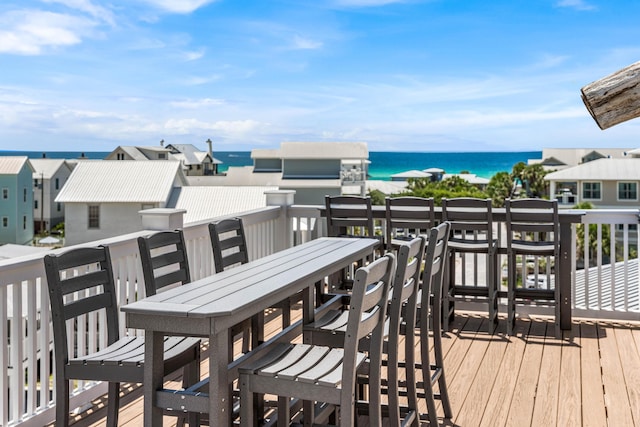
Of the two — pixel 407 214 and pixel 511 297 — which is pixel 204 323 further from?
pixel 511 297

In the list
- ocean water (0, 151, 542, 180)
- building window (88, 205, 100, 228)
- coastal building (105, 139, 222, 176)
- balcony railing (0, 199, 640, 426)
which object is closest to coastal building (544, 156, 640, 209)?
building window (88, 205, 100, 228)

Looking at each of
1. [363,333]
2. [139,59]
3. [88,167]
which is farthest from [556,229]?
[139,59]

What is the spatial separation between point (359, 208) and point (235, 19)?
140 ft

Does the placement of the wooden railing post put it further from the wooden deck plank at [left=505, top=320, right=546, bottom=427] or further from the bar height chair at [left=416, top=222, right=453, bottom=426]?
the bar height chair at [left=416, top=222, right=453, bottom=426]

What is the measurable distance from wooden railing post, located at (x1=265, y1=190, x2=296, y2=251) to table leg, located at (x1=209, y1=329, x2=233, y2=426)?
4335 millimetres

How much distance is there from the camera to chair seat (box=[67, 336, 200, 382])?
277 cm

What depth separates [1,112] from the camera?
216 feet

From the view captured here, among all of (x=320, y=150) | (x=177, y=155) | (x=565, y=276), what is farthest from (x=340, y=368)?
(x=177, y=155)

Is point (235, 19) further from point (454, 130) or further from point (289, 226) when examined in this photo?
point (289, 226)

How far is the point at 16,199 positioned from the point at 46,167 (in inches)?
286

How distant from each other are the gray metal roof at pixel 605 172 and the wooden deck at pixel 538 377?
3324cm

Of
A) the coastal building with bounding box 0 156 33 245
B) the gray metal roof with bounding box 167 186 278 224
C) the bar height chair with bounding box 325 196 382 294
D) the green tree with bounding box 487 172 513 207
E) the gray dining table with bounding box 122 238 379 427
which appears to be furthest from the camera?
the green tree with bounding box 487 172 513 207

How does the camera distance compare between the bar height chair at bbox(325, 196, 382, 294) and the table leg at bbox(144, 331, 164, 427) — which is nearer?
the table leg at bbox(144, 331, 164, 427)

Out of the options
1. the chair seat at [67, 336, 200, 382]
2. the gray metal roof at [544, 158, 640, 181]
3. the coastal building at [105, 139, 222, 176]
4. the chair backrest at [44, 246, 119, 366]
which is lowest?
the chair seat at [67, 336, 200, 382]
